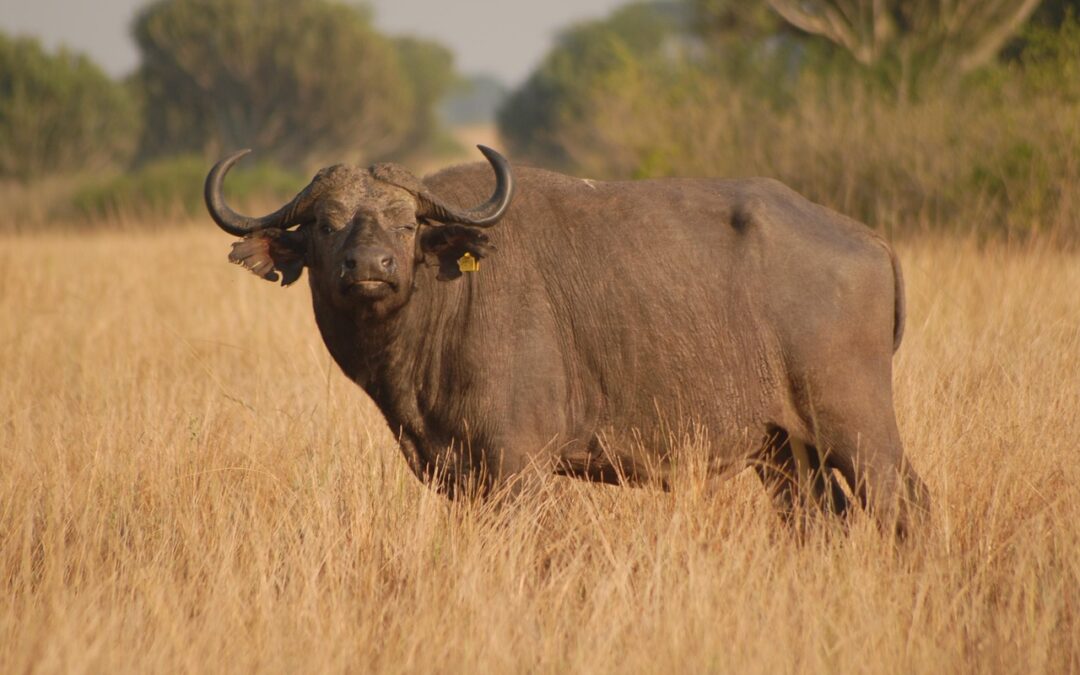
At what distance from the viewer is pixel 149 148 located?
156 feet

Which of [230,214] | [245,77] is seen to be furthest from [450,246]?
[245,77]

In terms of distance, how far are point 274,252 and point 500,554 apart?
164 centimetres

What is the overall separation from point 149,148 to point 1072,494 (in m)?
46.3

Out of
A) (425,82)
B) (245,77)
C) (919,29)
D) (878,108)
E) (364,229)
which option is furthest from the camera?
(425,82)

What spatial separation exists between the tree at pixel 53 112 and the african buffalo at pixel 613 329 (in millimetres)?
36403

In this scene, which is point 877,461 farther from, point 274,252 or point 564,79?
point 564,79

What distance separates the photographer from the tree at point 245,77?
47.3 meters

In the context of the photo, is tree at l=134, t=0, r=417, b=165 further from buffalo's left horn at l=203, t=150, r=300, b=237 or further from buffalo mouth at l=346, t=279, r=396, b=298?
buffalo mouth at l=346, t=279, r=396, b=298

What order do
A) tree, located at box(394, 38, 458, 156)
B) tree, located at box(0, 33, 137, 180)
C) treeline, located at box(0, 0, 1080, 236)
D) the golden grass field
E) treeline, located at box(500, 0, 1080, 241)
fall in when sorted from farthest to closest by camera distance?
tree, located at box(394, 38, 458, 156)
tree, located at box(0, 33, 137, 180)
treeline, located at box(0, 0, 1080, 236)
treeline, located at box(500, 0, 1080, 241)
the golden grass field

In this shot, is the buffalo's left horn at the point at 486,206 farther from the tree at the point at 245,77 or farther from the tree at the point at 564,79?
the tree at the point at 564,79

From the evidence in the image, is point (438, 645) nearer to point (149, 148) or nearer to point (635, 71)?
point (635, 71)

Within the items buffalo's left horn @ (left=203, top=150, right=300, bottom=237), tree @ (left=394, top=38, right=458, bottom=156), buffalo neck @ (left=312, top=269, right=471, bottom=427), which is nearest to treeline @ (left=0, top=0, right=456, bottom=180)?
tree @ (left=394, top=38, right=458, bottom=156)

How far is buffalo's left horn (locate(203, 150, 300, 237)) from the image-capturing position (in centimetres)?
505

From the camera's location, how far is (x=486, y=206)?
4.96m
